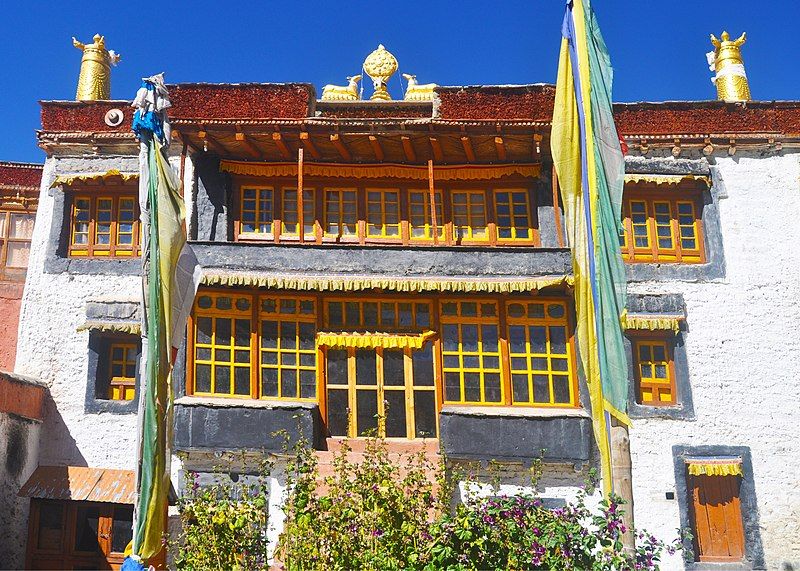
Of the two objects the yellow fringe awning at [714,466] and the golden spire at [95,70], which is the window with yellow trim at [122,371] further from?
the yellow fringe awning at [714,466]

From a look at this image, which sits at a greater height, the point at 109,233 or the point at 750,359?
the point at 109,233

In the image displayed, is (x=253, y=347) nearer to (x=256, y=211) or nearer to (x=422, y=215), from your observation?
(x=256, y=211)

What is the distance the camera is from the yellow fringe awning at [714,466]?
12.5m

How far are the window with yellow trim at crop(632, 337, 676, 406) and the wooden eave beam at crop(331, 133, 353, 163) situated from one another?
18.3 ft

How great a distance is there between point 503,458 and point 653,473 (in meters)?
2.41

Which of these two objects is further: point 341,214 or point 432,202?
point 341,214

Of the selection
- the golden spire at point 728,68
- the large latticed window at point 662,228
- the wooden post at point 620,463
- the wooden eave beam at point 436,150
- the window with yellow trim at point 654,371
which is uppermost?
the golden spire at point 728,68

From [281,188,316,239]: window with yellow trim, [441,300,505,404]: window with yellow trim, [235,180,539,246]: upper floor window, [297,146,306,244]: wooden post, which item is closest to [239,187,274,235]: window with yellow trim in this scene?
[235,180,539,246]: upper floor window

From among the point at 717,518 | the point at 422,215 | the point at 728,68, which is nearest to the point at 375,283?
the point at 422,215

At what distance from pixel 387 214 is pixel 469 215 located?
1410mm

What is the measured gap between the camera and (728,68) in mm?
15773

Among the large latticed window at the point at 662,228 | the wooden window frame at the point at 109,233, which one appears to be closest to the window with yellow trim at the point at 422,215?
the large latticed window at the point at 662,228

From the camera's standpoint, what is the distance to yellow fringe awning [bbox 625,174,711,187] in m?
13.6

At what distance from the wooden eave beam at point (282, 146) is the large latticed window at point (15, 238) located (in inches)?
190
